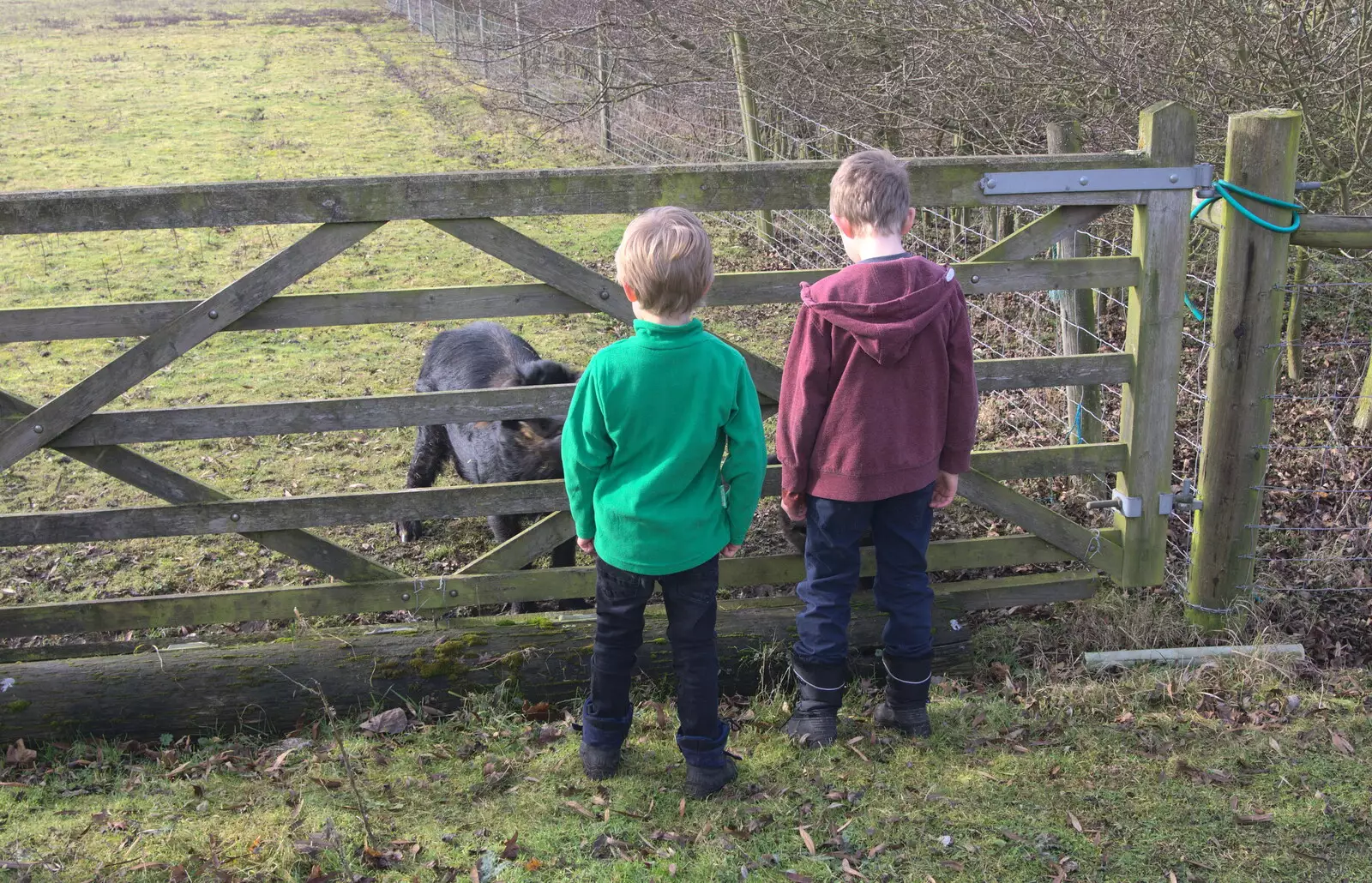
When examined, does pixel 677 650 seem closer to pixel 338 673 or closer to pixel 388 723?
pixel 388 723

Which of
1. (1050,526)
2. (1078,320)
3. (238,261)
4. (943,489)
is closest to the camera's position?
(943,489)

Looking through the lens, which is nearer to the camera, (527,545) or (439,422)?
(439,422)

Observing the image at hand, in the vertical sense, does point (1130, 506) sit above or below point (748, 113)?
below

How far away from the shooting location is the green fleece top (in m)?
3.08

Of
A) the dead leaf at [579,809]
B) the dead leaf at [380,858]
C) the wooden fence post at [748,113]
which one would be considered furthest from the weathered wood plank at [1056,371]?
the wooden fence post at [748,113]

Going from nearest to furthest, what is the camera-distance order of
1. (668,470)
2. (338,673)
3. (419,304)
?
1. (668,470)
2. (419,304)
3. (338,673)

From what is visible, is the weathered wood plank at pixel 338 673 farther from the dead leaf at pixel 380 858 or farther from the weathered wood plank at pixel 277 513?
the dead leaf at pixel 380 858

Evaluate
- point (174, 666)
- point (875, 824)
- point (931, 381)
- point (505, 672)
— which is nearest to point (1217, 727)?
point (875, 824)

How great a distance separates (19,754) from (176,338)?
1613 millimetres

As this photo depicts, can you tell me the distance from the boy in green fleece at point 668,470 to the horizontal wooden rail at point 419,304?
79 centimetres

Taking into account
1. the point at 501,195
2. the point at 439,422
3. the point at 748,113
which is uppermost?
the point at 501,195

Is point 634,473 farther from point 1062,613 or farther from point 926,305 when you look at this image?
point 1062,613

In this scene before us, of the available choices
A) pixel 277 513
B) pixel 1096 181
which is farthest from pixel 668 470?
pixel 1096 181

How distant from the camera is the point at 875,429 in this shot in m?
3.39
